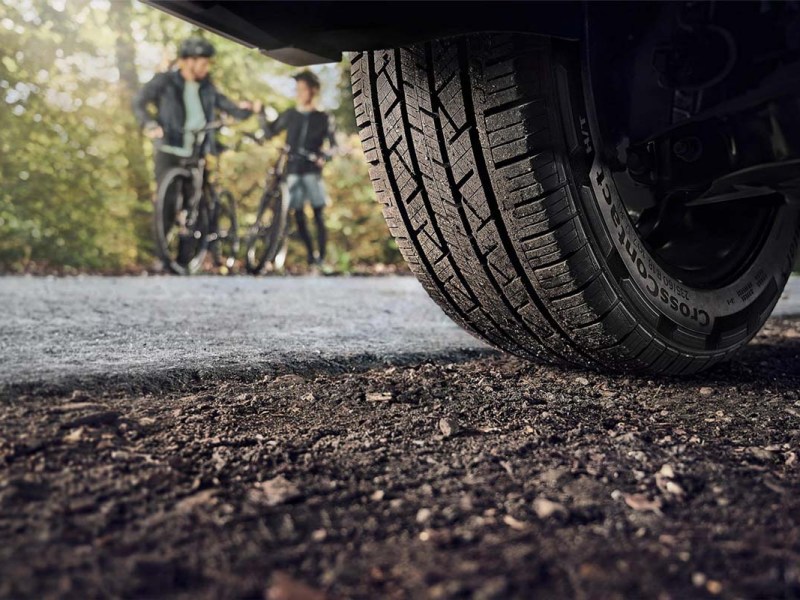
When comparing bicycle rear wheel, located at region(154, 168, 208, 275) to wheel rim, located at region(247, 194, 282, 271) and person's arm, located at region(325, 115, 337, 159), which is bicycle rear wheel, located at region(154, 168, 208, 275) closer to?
wheel rim, located at region(247, 194, 282, 271)

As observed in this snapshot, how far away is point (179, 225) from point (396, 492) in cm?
653

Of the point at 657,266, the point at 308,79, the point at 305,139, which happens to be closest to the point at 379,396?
the point at 657,266

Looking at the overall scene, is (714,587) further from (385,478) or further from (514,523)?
(385,478)

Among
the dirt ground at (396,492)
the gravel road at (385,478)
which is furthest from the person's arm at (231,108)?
the dirt ground at (396,492)

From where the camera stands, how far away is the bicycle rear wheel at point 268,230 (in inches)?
316

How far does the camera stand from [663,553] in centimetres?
89

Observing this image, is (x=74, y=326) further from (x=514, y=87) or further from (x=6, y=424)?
(x=514, y=87)

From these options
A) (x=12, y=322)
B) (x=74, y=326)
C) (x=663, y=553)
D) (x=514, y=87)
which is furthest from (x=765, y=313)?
(x=12, y=322)

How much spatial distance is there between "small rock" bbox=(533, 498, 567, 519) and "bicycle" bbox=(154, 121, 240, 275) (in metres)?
6.51

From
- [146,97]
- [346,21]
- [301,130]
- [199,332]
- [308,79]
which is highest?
[308,79]

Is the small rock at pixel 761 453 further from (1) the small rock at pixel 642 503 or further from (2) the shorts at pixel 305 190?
(2) the shorts at pixel 305 190

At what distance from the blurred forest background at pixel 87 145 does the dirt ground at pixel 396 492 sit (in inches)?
304

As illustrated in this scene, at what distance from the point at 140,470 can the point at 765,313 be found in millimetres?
1780

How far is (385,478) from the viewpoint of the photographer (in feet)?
3.72
